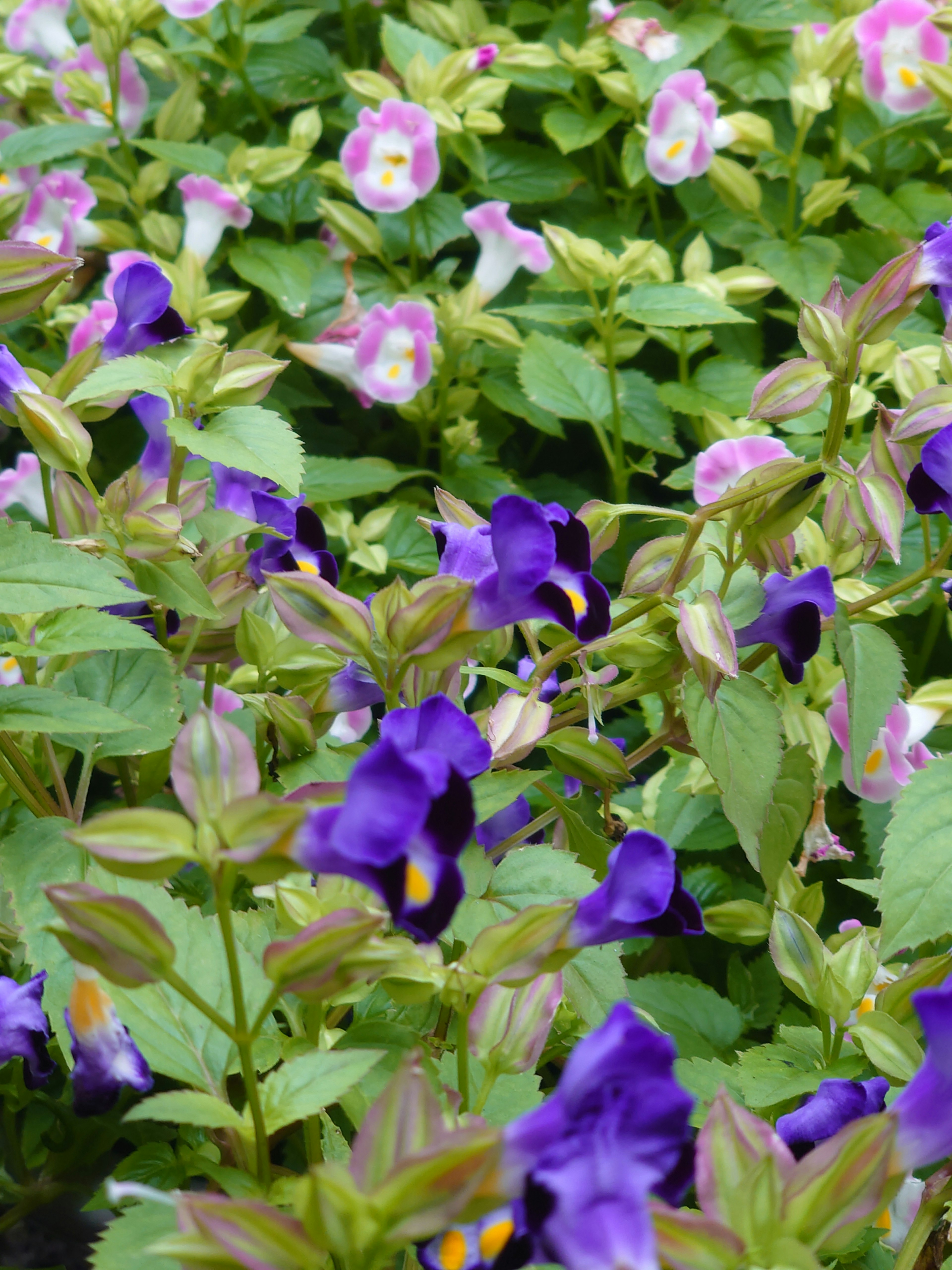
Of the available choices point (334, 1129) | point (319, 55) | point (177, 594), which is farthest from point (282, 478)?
point (319, 55)

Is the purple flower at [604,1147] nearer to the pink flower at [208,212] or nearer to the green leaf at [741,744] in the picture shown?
the green leaf at [741,744]

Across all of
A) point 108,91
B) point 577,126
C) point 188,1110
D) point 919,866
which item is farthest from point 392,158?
point 188,1110

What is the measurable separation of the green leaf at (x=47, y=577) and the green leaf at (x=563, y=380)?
2.05ft

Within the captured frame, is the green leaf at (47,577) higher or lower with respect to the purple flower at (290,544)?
higher

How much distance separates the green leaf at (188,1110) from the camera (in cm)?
42

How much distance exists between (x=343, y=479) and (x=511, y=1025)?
2.38 feet

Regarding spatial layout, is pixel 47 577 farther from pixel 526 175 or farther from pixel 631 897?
pixel 526 175

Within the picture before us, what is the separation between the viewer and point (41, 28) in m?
1.49

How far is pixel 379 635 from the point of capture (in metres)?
0.59

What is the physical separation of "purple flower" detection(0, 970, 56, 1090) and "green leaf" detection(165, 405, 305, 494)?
0.29 m

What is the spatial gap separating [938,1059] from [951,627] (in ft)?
2.28

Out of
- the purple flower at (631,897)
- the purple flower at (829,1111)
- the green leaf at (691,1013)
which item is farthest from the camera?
the green leaf at (691,1013)

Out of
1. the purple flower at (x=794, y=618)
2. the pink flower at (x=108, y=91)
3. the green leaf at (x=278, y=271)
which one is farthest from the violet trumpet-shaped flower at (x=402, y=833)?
the pink flower at (x=108, y=91)

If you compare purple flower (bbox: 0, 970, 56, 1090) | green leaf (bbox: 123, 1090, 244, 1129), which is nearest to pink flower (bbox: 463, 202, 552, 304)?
purple flower (bbox: 0, 970, 56, 1090)
